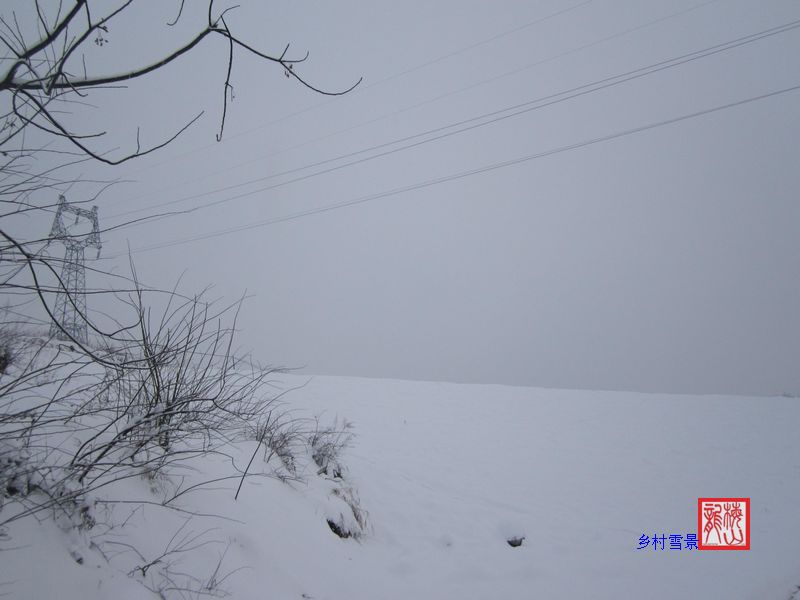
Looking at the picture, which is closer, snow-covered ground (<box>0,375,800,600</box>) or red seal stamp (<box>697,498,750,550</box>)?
snow-covered ground (<box>0,375,800,600</box>)

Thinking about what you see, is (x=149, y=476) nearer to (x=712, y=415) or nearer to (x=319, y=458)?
(x=319, y=458)

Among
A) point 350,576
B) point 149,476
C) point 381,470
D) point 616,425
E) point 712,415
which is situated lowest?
point 350,576

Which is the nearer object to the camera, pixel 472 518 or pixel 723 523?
pixel 472 518

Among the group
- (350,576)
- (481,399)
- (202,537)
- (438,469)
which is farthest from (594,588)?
(481,399)

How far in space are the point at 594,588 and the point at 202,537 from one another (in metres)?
2.79

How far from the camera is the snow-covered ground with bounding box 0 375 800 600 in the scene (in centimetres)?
135

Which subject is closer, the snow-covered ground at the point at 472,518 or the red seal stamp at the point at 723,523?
the snow-covered ground at the point at 472,518

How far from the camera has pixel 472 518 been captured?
11.7ft

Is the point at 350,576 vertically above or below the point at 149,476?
below

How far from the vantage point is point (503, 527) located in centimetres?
340

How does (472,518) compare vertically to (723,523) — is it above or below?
below

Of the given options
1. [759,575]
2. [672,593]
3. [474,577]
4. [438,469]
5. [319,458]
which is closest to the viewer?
[474,577]

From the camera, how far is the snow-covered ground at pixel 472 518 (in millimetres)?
1350

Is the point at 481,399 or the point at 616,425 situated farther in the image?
the point at 481,399
